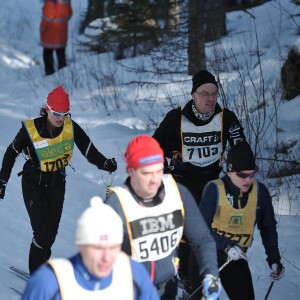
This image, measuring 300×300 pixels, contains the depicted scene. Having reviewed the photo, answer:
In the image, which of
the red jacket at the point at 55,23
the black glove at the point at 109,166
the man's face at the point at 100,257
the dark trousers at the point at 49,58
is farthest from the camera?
the dark trousers at the point at 49,58

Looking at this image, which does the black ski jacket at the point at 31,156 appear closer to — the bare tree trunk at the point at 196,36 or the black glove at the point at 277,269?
the black glove at the point at 277,269

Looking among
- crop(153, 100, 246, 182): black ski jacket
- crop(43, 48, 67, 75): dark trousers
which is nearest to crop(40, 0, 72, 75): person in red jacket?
crop(43, 48, 67, 75): dark trousers

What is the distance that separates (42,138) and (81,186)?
131 inches

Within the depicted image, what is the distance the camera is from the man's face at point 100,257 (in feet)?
10.5

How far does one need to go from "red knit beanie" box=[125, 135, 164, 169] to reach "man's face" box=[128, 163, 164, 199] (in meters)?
0.02

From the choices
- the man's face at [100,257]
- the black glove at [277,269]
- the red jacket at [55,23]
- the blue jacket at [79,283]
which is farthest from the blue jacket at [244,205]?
the red jacket at [55,23]

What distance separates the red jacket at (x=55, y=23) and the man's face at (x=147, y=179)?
11.5 m

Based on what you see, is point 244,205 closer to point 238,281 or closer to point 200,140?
point 238,281

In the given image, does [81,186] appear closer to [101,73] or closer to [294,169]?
[294,169]

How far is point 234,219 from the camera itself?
16.2ft

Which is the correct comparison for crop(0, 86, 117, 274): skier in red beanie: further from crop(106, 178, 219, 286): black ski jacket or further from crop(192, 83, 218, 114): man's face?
crop(106, 178, 219, 286): black ski jacket

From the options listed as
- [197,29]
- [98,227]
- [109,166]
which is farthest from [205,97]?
[197,29]

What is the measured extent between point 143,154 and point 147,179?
12 cm

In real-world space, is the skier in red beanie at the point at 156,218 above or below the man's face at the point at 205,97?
below
